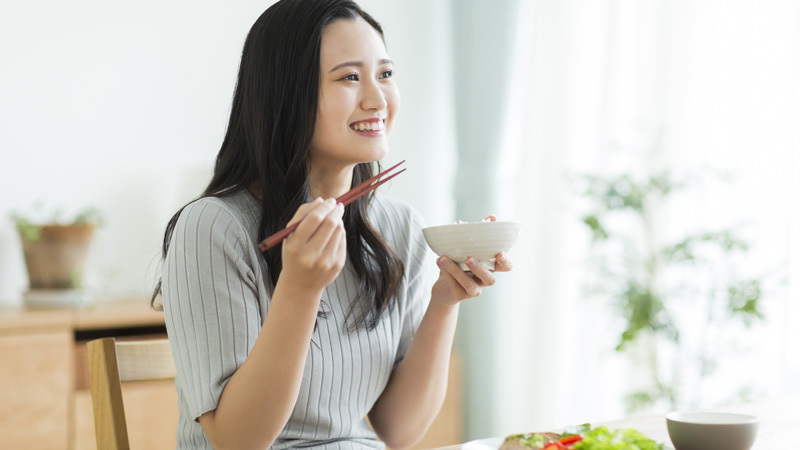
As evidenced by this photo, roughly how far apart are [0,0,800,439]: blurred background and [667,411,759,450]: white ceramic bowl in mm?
1220

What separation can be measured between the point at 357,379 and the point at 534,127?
1.74 metres

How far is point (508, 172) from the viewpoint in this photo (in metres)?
3.01

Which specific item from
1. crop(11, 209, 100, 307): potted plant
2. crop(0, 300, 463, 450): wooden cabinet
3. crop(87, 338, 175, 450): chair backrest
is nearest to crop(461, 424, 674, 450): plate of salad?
crop(87, 338, 175, 450): chair backrest

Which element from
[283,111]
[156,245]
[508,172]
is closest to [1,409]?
[156,245]

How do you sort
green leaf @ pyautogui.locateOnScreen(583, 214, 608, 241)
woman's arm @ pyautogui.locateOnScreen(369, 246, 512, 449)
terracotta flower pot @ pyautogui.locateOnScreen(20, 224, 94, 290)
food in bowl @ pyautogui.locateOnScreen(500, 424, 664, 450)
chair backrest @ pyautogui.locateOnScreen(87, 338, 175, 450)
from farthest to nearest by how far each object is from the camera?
terracotta flower pot @ pyautogui.locateOnScreen(20, 224, 94, 290)
green leaf @ pyautogui.locateOnScreen(583, 214, 608, 241)
woman's arm @ pyautogui.locateOnScreen(369, 246, 512, 449)
chair backrest @ pyautogui.locateOnScreen(87, 338, 175, 450)
food in bowl @ pyautogui.locateOnScreen(500, 424, 664, 450)

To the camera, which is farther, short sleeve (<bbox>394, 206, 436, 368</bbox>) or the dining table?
short sleeve (<bbox>394, 206, 436, 368</bbox>)

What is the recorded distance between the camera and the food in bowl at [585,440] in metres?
0.86

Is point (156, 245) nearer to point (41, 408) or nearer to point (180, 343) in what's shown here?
point (41, 408)

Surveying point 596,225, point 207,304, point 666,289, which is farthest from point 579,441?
point 666,289

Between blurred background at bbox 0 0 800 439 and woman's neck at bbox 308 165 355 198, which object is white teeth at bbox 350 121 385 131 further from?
blurred background at bbox 0 0 800 439

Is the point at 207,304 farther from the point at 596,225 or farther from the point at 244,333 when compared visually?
the point at 596,225

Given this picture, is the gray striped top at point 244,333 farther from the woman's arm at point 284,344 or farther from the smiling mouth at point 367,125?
the smiling mouth at point 367,125

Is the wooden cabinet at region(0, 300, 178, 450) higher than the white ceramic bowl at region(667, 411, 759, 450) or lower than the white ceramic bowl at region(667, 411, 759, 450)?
lower

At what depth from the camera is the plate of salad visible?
0.86 m
